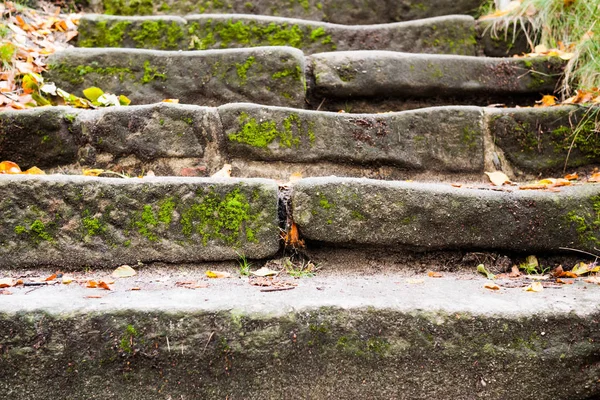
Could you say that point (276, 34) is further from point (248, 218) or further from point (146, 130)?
point (248, 218)

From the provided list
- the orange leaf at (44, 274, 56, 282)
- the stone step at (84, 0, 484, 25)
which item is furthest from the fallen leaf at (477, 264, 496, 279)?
the stone step at (84, 0, 484, 25)

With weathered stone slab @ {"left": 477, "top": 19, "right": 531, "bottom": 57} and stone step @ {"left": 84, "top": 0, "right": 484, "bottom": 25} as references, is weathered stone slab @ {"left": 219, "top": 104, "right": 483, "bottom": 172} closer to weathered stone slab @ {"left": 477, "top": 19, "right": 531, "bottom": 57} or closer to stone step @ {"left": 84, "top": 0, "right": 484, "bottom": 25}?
weathered stone slab @ {"left": 477, "top": 19, "right": 531, "bottom": 57}

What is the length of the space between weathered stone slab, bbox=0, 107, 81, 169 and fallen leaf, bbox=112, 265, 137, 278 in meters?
0.62

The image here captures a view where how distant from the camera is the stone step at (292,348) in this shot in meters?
1.08

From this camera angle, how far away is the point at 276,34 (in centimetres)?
260

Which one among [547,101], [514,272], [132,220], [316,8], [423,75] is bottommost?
[514,272]

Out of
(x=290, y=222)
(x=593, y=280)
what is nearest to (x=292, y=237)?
(x=290, y=222)

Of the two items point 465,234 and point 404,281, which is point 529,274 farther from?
point 404,281

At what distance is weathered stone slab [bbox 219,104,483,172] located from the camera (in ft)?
6.04

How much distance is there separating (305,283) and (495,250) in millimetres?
702

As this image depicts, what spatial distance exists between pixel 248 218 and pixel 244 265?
16cm

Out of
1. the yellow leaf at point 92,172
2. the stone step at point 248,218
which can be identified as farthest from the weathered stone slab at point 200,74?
the stone step at point 248,218

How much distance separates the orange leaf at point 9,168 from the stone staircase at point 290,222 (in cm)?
8

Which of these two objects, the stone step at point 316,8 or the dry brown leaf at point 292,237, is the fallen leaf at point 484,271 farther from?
the stone step at point 316,8
